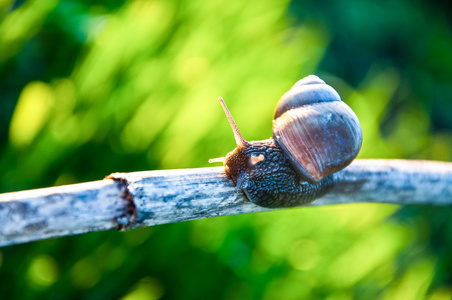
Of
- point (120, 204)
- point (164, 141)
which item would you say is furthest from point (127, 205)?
point (164, 141)

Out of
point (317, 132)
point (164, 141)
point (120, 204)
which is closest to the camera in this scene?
point (120, 204)

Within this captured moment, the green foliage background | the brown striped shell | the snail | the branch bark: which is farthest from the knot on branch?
the green foliage background

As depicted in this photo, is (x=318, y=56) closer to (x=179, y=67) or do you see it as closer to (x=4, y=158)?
(x=179, y=67)

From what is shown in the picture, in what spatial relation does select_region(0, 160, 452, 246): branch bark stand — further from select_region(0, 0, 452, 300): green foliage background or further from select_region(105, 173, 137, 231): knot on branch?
select_region(0, 0, 452, 300): green foliage background

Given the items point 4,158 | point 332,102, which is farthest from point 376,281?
point 4,158

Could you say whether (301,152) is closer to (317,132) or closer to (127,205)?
(317,132)
